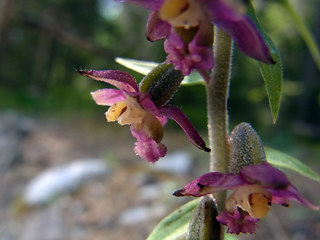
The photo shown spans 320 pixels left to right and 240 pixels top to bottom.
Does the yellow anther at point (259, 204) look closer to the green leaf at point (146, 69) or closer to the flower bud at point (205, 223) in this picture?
the flower bud at point (205, 223)

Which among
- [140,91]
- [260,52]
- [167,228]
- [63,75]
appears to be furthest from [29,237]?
[63,75]

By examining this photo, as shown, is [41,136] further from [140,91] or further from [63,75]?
[140,91]

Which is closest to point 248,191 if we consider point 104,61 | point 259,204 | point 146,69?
point 259,204

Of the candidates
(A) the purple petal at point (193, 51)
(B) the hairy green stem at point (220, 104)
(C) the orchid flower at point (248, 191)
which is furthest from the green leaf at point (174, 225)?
(A) the purple petal at point (193, 51)

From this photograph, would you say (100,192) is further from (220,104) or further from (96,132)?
(220,104)

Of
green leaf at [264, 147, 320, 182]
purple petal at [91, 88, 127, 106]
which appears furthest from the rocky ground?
purple petal at [91, 88, 127, 106]

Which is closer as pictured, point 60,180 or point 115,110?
A: point 115,110
